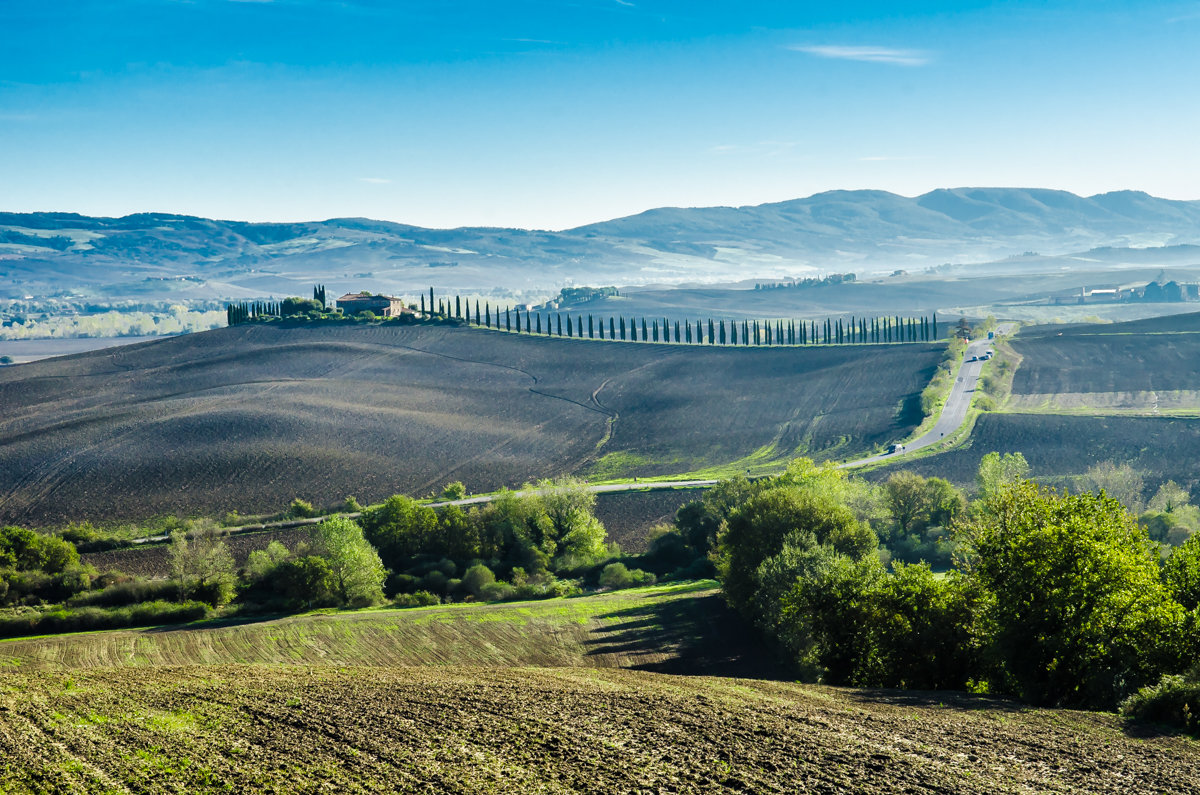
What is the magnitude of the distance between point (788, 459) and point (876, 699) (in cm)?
7383

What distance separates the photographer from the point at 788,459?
10556cm

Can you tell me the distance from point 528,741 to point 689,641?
2288 cm

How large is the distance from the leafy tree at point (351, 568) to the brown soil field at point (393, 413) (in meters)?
24.6

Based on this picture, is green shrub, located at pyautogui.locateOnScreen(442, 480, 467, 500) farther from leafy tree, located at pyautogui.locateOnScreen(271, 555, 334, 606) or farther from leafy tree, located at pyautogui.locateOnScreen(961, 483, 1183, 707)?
leafy tree, located at pyautogui.locateOnScreen(961, 483, 1183, 707)

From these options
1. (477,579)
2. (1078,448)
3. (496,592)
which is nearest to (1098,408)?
(1078,448)

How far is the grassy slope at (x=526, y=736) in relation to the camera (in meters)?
23.0

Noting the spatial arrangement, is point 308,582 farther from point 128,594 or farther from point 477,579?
point 477,579

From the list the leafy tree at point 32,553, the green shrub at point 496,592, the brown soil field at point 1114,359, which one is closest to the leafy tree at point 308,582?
the green shrub at point 496,592

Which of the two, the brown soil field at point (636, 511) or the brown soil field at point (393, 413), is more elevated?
the brown soil field at point (393, 413)

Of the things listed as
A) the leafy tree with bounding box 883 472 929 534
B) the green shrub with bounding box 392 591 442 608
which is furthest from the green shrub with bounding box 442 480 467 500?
the leafy tree with bounding box 883 472 929 534

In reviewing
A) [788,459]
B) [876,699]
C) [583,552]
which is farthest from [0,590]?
[788,459]

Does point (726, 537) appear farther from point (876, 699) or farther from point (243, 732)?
point (243, 732)

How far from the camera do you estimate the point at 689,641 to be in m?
47.5

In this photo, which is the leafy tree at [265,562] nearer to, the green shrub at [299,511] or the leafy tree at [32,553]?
the leafy tree at [32,553]
